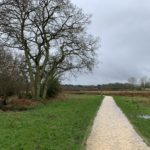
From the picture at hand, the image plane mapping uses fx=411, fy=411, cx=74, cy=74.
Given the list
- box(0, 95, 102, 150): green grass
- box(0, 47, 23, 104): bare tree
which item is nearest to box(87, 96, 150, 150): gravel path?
box(0, 95, 102, 150): green grass

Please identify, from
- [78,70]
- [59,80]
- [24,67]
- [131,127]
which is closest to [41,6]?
[24,67]

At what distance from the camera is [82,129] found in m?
18.5

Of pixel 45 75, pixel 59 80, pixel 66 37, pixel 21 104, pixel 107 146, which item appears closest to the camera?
pixel 107 146

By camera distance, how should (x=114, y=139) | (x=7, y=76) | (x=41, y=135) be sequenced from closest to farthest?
1. (x=114, y=139)
2. (x=41, y=135)
3. (x=7, y=76)

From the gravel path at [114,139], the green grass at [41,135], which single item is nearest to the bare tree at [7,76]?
the green grass at [41,135]

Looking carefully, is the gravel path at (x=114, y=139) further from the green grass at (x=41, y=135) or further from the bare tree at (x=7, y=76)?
the bare tree at (x=7, y=76)

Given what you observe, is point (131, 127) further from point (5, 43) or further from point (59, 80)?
point (59, 80)

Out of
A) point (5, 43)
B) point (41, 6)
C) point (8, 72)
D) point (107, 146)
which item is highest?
point (41, 6)

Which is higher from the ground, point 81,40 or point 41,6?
point 41,6

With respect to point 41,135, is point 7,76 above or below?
above

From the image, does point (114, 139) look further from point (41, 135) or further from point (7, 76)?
point (7, 76)

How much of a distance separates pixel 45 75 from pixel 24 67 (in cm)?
445

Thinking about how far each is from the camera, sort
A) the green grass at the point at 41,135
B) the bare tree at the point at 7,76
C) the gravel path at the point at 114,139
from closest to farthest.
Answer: the green grass at the point at 41,135, the gravel path at the point at 114,139, the bare tree at the point at 7,76

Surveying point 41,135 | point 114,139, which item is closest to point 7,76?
point 41,135
